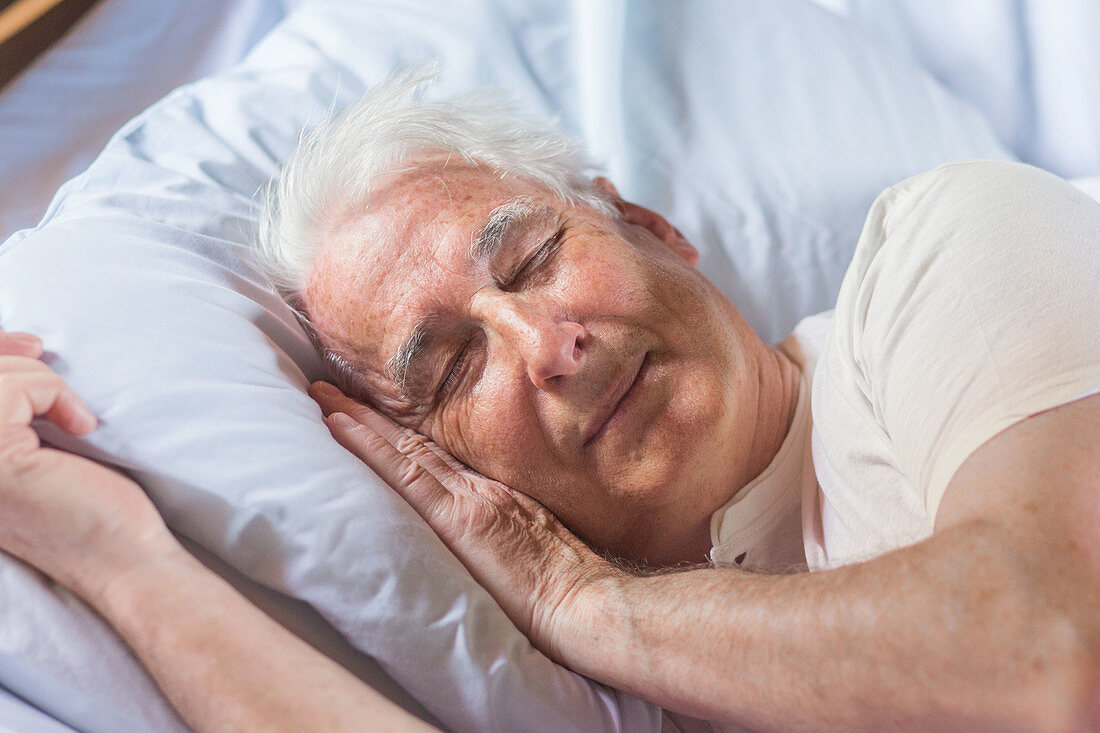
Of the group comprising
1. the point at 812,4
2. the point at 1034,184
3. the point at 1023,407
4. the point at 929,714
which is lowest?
the point at 929,714

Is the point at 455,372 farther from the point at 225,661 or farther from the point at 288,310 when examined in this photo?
the point at 225,661

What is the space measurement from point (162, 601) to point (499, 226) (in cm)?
62

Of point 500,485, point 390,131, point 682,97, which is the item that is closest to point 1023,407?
point 500,485

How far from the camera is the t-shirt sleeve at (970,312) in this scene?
2.62 feet

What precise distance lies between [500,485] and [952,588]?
0.61 m

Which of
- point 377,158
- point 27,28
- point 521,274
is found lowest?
point 521,274

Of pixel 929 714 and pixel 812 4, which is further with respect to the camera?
pixel 812 4

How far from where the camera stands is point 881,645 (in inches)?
29.5

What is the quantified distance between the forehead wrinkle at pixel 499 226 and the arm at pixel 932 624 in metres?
0.49

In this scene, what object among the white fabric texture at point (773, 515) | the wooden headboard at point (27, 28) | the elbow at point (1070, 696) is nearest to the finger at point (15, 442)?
the white fabric texture at point (773, 515)

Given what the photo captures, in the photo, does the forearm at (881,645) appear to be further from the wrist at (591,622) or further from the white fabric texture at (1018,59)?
the white fabric texture at (1018,59)

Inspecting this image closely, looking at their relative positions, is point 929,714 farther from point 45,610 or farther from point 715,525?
point 45,610

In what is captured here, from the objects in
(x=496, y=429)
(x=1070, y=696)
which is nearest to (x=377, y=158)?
(x=496, y=429)

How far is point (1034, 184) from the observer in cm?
102
